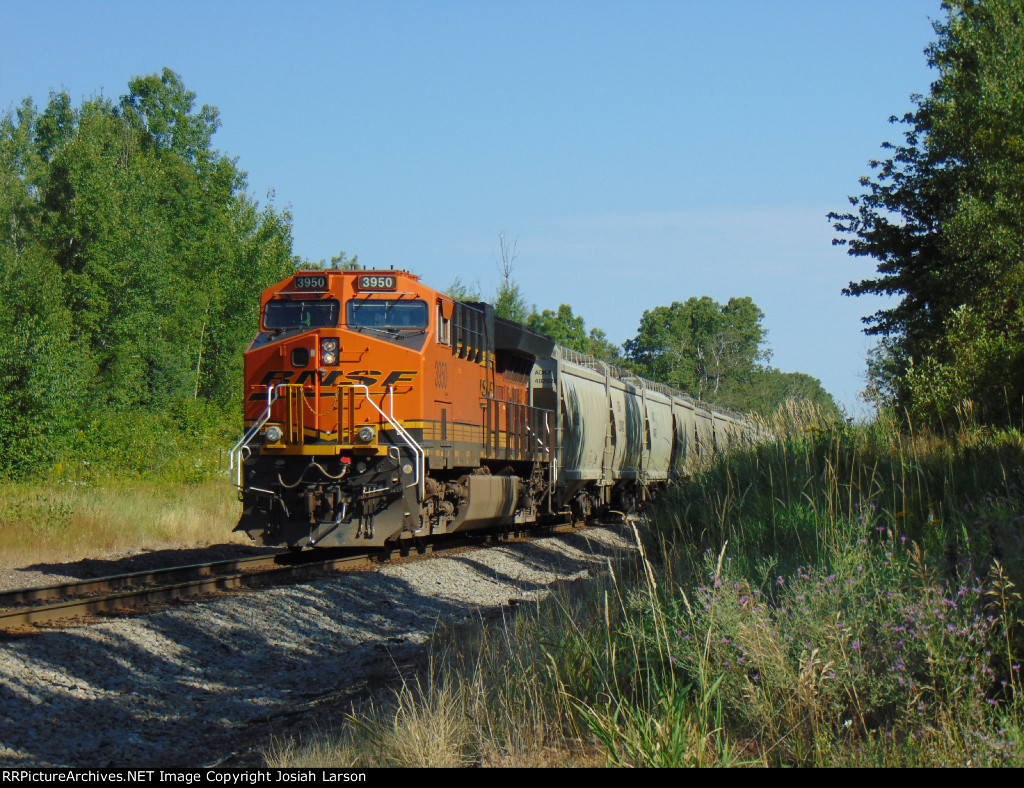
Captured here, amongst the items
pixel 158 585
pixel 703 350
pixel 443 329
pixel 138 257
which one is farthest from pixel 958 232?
pixel 703 350

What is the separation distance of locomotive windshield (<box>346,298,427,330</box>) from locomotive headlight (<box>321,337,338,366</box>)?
41cm

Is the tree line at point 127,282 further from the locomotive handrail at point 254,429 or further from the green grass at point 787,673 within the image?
the green grass at point 787,673

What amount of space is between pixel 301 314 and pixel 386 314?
1.27 metres

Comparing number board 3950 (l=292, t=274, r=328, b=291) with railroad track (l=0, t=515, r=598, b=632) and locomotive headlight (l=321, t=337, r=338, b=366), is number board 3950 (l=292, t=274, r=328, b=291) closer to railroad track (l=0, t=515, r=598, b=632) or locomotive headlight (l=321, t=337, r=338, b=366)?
locomotive headlight (l=321, t=337, r=338, b=366)

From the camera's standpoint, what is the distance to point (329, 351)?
13.3 meters

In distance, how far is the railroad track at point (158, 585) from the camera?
9.18 metres

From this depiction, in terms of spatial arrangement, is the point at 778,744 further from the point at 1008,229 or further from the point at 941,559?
the point at 1008,229

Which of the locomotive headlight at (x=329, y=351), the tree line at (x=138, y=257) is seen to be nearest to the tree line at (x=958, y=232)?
the locomotive headlight at (x=329, y=351)

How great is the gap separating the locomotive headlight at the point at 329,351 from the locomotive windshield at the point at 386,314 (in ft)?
1.34

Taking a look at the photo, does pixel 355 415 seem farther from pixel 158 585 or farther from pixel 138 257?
pixel 138 257

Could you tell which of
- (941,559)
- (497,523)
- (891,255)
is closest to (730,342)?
(891,255)

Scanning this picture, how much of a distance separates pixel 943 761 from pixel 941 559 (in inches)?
72.3
